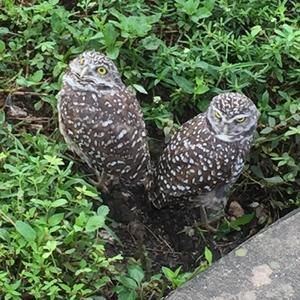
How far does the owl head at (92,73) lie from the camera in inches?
143

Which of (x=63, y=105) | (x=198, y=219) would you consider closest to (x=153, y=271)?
(x=198, y=219)

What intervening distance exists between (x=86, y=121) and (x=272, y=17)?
1.26 metres

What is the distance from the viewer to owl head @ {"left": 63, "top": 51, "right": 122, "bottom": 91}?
3625 mm

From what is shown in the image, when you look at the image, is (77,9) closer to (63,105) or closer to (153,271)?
(63,105)

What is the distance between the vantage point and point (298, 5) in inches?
175

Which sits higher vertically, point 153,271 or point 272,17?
point 272,17

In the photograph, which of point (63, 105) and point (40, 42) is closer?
point (63, 105)

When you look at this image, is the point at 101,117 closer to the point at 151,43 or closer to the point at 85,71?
the point at 85,71

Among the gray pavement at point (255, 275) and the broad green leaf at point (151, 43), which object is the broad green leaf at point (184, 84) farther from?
the gray pavement at point (255, 275)

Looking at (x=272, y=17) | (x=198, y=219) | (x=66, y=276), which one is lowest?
(x=198, y=219)

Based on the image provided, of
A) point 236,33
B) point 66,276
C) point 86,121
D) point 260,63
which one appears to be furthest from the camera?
point 236,33

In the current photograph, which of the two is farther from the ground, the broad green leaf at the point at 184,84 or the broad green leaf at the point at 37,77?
the broad green leaf at the point at 184,84

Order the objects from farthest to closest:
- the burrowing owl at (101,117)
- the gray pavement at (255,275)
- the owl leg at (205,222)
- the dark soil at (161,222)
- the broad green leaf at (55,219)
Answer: the owl leg at (205,222) → the dark soil at (161,222) → the burrowing owl at (101,117) → the broad green leaf at (55,219) → the gray pavement at (255,275)

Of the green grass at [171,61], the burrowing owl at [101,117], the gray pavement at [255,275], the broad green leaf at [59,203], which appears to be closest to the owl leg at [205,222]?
the green grass at [171,61]
